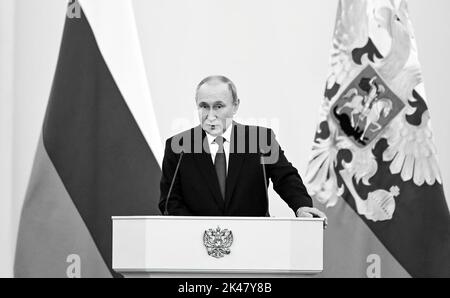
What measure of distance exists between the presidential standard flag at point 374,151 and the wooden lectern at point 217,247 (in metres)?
1.93

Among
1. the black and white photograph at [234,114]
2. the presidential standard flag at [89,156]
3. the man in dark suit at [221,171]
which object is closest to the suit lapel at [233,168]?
the man in dark suit at [221,171]

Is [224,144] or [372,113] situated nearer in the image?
[224,144]

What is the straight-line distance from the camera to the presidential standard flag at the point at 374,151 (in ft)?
18.1

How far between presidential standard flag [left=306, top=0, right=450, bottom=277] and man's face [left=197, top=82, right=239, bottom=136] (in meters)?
1.64

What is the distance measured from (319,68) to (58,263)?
2032 mm

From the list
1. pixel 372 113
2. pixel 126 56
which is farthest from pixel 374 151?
pixel 126 56

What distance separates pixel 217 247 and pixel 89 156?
→ 7.11ft

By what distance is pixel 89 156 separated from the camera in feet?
18.2

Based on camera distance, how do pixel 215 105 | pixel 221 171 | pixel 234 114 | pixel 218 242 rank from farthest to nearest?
1. pixel 234 114
2. pixel 221 171
3. pixel 215 105
4. pixel 218 242

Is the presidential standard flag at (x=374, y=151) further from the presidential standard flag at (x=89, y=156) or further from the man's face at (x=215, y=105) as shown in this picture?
the man's face at (x=215, y=105)

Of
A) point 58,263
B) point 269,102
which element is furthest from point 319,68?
point 58,263

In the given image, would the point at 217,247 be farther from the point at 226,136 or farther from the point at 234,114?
the point at 234,114
